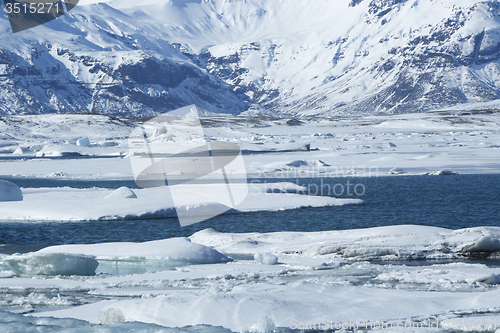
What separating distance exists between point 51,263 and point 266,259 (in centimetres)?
452

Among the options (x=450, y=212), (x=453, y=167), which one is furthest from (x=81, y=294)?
(x=453, y=167)

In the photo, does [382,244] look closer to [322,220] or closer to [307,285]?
[307,285]

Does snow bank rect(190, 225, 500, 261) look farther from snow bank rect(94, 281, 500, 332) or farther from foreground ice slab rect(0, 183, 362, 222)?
foreground ice slab rect(0, 183, 362, 222)

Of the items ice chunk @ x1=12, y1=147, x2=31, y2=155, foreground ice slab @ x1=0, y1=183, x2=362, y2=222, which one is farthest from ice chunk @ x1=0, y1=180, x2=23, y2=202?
ice chunk @ x1=12, y1=147, x2=31, y2=155

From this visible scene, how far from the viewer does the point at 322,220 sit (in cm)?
2041

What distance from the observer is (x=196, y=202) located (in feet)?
72.9

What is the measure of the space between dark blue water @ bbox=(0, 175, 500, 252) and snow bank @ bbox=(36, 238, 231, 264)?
358cm

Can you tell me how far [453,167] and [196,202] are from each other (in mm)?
23423

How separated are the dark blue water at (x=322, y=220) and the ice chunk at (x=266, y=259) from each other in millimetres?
5526

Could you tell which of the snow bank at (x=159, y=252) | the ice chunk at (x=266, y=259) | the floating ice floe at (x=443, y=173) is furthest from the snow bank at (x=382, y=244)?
the floating ice floe at (x=443, y=173)

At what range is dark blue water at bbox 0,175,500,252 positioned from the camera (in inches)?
712

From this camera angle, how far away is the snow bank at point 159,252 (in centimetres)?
1308

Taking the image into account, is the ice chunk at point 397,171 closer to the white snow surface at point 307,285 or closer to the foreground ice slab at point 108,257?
the white snow surface at point 307,285

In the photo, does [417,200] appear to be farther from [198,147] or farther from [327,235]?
[198,147]
